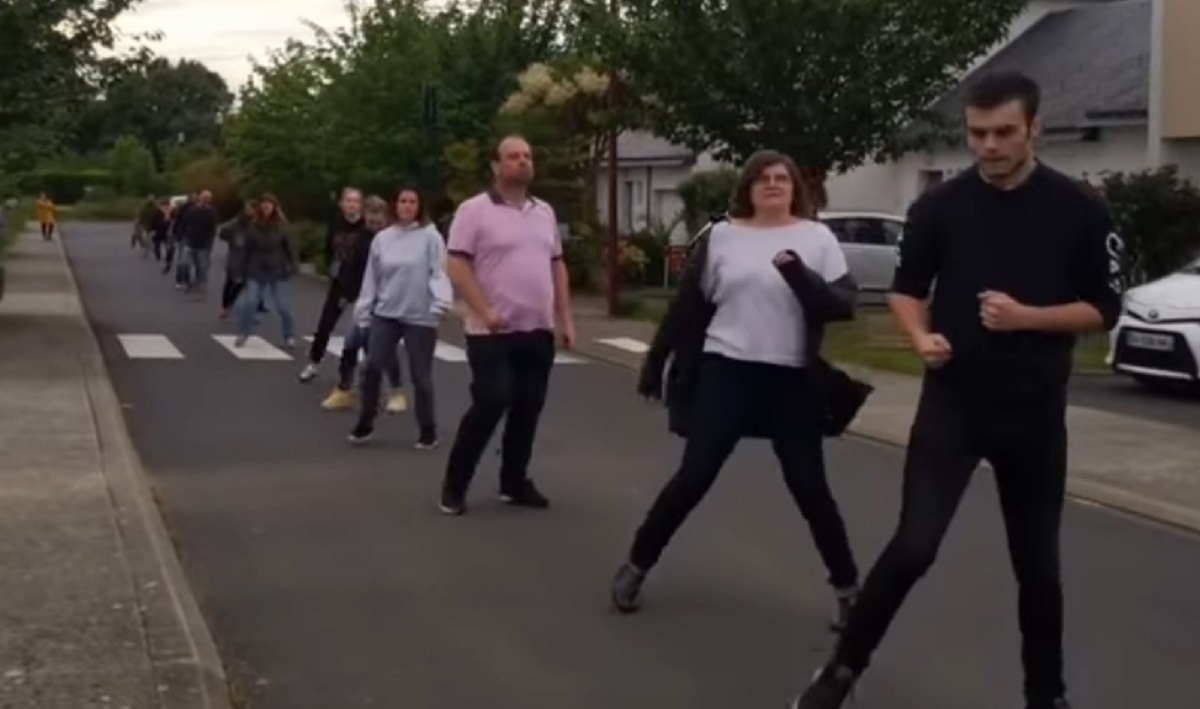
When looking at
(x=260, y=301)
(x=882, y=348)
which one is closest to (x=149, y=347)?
(x=260, y=301)

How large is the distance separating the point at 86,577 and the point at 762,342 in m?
2.89

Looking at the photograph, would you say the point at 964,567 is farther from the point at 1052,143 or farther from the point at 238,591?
the point at 1052,143

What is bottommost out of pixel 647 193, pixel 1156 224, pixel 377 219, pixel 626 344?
pixel 626 344

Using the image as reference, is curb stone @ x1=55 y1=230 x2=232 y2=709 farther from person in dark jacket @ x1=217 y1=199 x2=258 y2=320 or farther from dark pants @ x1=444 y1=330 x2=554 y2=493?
person in dark jacket @ x1=217 y1=199 x2=258 y2=320

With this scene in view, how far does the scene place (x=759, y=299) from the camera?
8477 millimetres

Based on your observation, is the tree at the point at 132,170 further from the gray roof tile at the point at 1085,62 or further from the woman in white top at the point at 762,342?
the woman in white top at the point at 762,342

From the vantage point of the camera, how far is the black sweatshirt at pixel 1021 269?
6.54 meters

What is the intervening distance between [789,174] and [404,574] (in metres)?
2.61

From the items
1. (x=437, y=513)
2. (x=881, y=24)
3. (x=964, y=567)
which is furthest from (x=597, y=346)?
(x=964, y=567)

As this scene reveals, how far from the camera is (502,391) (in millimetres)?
11203

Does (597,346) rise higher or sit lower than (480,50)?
lower

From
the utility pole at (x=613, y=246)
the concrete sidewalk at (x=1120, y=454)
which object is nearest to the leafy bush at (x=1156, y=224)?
the concrete sidewalk at (x=1120, y=454)

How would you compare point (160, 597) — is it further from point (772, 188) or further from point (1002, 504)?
point (1002, 504)

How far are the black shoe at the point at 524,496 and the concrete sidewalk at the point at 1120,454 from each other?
299cm
